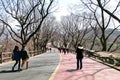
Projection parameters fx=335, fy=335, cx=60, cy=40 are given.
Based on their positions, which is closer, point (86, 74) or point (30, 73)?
point (86, 74)

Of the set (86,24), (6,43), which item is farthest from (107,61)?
(86,24)

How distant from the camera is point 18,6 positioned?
5638 centimetres

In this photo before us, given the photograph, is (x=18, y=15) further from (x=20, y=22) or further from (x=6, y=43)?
(x=6, y=43)

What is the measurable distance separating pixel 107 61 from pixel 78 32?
6846 cm

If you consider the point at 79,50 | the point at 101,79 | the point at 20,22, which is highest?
the point at 20,22

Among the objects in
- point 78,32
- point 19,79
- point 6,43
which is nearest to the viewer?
point 19,79

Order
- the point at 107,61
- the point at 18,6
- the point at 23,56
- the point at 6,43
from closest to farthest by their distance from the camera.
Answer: the point at 23,56 → the point at 107,61 → the point at 18,6 → the point at 6,43

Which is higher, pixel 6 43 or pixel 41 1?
pixel 41 1

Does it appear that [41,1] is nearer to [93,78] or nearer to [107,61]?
[107,61]

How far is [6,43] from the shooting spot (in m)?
77.9

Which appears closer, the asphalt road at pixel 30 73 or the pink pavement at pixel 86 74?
the asphalt road at pixel 30 73

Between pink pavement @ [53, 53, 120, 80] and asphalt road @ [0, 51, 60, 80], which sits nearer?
asphalt road @ [0, 51, 60, 80]

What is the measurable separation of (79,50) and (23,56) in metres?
3.90

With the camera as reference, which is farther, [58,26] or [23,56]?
[58,26]
